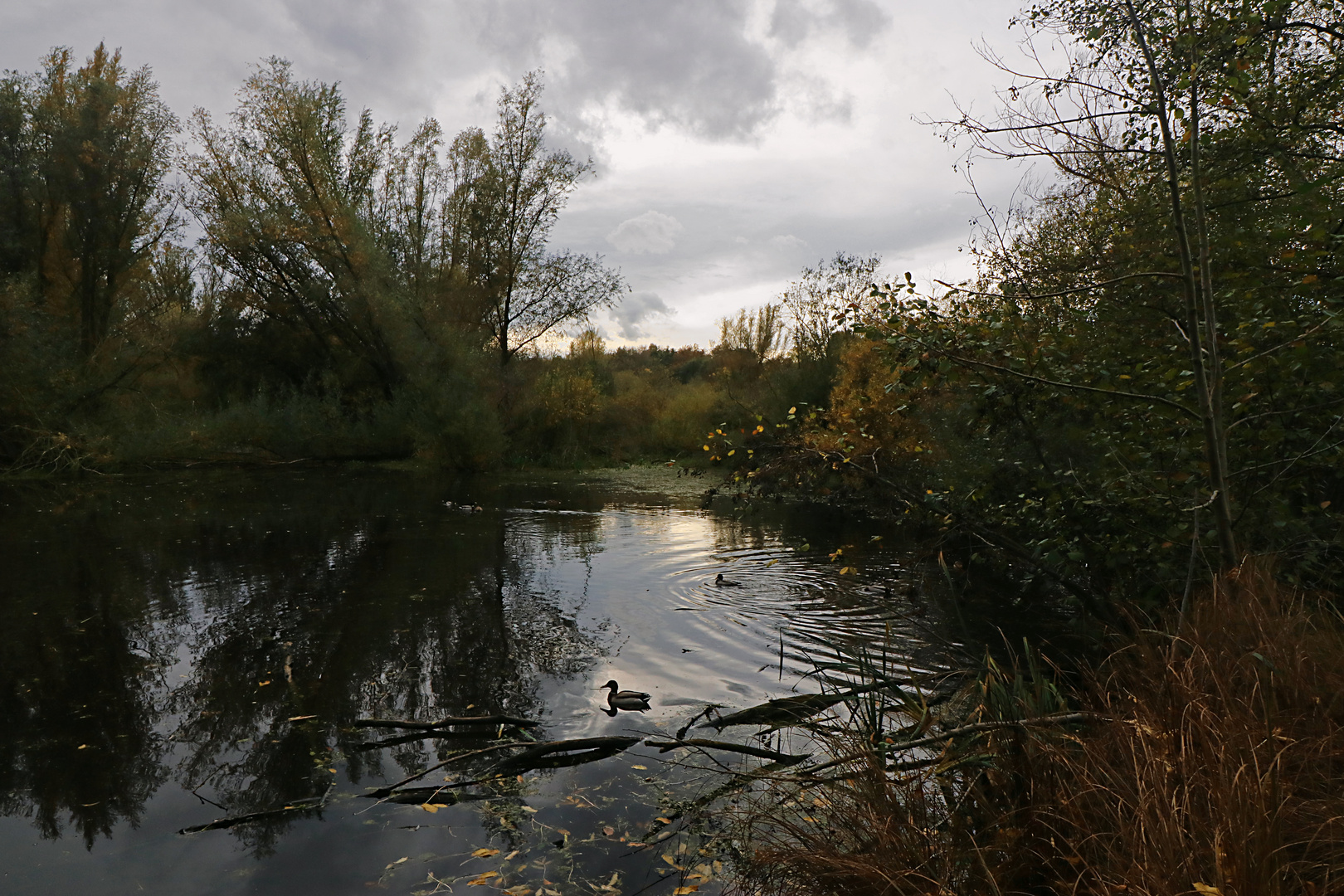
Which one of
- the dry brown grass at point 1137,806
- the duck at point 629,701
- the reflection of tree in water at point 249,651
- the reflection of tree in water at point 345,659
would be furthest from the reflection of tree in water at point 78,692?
the dry brown grass at point 1137,806

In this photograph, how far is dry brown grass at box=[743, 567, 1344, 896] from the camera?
2037 millimetres

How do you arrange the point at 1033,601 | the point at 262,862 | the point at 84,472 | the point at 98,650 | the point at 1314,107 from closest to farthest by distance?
1. the point at 262,862
2. the point at 1314,107
3. the point at 98,650
4. the point at 1033,601
5. the point at 84,472

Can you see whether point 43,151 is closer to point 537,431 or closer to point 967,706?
point 537,431

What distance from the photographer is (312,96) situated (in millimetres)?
25594

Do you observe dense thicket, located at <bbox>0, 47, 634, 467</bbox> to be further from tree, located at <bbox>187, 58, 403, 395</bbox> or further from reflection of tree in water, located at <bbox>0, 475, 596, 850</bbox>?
reflection of tree in water, located at <bbox>0, 475, 596, 850</bbox>

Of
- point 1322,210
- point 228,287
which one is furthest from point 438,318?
point 1322,210

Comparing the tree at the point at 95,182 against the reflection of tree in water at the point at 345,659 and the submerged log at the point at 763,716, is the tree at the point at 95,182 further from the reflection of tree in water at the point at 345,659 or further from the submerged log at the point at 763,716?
the submerged log at the point at 763,716

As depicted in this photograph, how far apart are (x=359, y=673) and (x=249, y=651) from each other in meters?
1.16

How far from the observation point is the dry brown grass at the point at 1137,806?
2.04m

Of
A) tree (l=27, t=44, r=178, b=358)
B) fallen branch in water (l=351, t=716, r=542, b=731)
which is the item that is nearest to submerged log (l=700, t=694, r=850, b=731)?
fallen branch in water (l=351, t=716, r=542, b=731)

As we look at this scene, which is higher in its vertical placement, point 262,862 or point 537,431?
point 537,431

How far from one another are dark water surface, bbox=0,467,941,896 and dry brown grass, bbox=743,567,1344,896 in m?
0.93

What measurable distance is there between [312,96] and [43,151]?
756 cm

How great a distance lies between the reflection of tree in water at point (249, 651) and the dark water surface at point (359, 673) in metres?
0.02
